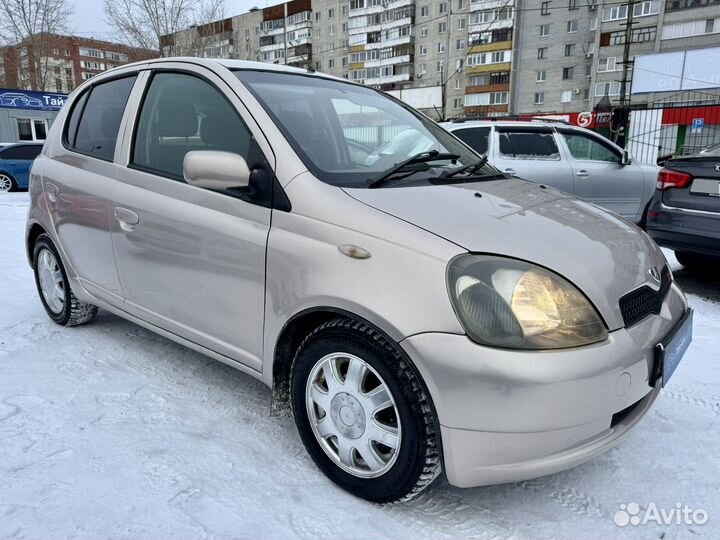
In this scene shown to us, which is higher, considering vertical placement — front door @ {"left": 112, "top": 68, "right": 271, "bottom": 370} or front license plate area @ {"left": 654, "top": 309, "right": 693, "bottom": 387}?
front door @ {"left": 112, "top": 68, "right": 271, "bottom": 370}

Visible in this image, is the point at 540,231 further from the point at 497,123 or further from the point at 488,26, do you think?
the point at 488,26

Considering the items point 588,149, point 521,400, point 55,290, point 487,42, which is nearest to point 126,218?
point 55,290

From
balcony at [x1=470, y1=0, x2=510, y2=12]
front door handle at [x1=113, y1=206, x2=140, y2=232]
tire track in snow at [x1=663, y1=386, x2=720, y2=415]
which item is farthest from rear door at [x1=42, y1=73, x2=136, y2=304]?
balcony at [x1=470, y1=0, x2=510, y2=12]

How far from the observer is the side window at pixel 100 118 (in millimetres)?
2963

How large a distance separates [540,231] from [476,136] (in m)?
5.31

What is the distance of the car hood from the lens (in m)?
1.76

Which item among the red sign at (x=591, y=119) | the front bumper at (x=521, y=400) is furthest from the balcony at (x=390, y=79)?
the front bumper at (x=521, y=400)

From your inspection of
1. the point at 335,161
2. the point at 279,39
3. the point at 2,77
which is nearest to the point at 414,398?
the point at 335,161

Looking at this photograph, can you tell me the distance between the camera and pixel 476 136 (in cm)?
689

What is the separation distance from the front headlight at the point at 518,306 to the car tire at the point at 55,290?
286 centimetres

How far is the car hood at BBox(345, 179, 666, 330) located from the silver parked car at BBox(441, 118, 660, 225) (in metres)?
4.64

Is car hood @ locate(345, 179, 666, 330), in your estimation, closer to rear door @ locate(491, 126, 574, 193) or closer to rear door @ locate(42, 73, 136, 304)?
rear door @ locate(42, 73, 136, 304)

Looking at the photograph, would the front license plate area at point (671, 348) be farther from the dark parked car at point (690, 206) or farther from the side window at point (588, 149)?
the side window at point (588, 149)

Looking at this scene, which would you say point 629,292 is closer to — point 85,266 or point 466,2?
point 85,266
